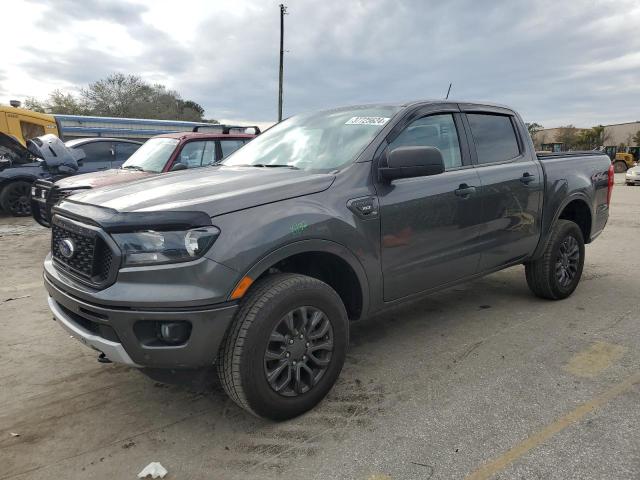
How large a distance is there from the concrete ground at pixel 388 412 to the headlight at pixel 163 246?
3.25 ft

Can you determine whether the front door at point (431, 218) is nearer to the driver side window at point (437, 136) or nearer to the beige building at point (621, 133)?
the driver side window at point (437, 136)

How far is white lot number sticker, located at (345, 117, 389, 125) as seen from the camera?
10.6ft

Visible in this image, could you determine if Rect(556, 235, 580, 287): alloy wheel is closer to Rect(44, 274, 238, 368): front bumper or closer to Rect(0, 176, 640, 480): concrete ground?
Rect(0, 176, 640, 480): concrete ground

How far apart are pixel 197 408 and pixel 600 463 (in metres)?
2.11

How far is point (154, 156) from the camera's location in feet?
23.1

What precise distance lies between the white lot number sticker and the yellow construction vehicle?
38.9 ft

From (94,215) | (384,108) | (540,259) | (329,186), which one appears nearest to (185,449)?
(94,215)

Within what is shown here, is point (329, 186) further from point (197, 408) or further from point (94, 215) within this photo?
point (197, 408)

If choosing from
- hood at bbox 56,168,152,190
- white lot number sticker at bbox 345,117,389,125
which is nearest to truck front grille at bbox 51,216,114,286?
white lot number sticker at bbox 345,117,389,125

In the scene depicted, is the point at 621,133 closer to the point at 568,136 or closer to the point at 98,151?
the point at 568,136

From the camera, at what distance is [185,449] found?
95.3 inches

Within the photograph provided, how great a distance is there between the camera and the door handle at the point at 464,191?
11.2ft

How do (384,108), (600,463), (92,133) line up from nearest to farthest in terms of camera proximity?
(600,463) < (384,108) < (92,133)

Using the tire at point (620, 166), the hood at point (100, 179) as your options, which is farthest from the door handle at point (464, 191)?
the tire at point (620, 166)
